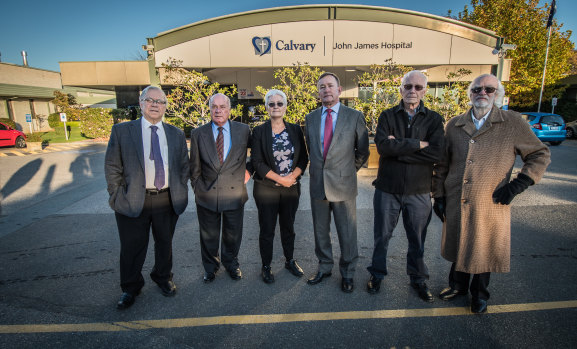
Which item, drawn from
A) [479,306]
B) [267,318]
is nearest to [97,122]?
[267,318]

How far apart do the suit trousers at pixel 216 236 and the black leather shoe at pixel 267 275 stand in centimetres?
33

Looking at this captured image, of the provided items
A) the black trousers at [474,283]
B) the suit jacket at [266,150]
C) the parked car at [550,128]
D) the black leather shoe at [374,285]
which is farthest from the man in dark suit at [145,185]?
the parked car at [550,128]

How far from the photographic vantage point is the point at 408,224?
295 centimetres

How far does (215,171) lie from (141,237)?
0.96 meters

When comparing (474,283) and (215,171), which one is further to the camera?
(215,171)

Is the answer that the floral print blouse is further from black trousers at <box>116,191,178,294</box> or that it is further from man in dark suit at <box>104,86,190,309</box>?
black trousers at <box>116,191,178,294</box>

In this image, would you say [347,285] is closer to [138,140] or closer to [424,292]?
[424,292]

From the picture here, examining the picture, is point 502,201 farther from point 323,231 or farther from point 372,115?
point 372,115

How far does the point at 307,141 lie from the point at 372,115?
6.75 m

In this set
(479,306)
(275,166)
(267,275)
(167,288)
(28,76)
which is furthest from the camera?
(28,76)

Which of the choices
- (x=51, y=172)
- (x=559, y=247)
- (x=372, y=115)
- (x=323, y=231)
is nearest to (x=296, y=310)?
(x=323, y=231)

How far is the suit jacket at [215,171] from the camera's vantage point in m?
3.16

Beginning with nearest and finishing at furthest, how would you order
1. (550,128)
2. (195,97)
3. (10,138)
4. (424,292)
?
1. (424,292)
2. (195,97)
3. (550,128)
4. (10,138)

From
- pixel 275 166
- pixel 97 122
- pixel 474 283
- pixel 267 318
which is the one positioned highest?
pixel 97 122
